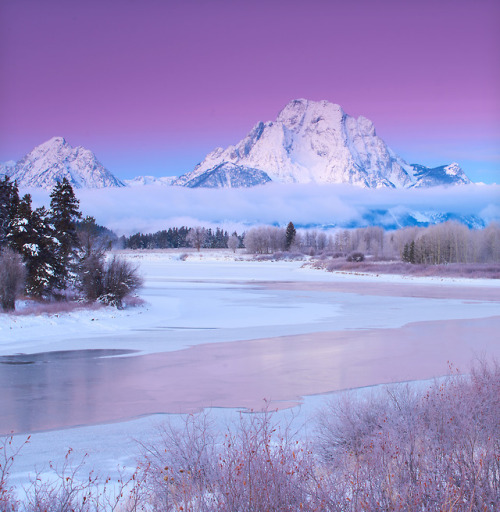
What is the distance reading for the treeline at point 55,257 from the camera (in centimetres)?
2452

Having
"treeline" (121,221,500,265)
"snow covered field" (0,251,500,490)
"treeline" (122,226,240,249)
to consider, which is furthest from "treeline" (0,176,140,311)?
"treeline" (122,226,240,249)

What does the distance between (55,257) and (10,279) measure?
440cm

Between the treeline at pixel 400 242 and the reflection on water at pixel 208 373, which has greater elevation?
the treeline at pixel 400 242

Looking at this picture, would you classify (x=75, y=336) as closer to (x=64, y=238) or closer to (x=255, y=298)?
(x=64, y=238)

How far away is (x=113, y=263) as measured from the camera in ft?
84.6

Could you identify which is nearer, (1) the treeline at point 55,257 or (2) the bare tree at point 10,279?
(2) the bare tree at point 10,279

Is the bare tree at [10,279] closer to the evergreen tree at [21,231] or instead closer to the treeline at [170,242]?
the evergreen tree at [21,231]

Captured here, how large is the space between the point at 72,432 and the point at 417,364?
900cm

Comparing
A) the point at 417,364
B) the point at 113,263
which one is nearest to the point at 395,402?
the point at 417,364

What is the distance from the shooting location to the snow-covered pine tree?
25703 mm

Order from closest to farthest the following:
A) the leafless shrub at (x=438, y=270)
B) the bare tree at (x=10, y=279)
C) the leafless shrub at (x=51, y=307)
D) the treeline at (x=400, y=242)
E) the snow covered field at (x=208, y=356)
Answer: the snow covered field at (x=208, y=356) < the leafless shrub at (x=51, y=307) < the bare tree at (x=10, y=279) < the leafless shrub at (x=438, y=270) < the treeline at (x=400, y=242)

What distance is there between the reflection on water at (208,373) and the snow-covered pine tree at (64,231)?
1077 cm

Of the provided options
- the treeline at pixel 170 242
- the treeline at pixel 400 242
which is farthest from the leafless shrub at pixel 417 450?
the treeline at pixel 170 242

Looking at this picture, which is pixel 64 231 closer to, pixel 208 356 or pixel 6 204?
pixel 6 204
